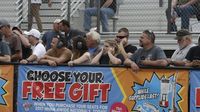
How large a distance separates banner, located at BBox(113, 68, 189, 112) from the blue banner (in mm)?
196

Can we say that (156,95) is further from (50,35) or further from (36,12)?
(36,12)

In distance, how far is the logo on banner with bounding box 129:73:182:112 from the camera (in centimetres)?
1007

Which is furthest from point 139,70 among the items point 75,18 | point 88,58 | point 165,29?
point 75,18

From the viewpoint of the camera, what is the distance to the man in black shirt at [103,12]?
14070 millimetres

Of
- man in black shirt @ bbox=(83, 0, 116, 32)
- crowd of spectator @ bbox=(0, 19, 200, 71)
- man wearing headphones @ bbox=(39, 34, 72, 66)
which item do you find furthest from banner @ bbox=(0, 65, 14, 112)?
man in black shirt @ bbox=(83, 0, 116, 32)

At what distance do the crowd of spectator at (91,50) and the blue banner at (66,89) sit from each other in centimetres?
20

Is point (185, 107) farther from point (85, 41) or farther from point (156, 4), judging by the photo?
point (156, 4)

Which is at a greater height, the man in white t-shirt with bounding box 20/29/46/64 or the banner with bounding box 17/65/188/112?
the man in white t-shirt with bounding box 20/29/46/64

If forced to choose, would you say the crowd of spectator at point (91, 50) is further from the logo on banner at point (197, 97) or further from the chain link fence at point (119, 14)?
→ the chain link fence at point (119, 14)

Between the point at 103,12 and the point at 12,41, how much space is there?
Result: 2.36 meters

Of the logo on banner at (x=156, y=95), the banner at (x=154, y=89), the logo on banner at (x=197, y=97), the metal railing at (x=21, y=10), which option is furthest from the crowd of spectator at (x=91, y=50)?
the metal railing at (x=21, y=10)

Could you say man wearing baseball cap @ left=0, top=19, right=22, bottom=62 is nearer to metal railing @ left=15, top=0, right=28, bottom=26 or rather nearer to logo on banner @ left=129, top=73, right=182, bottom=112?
metal railing @ left=15, top=0, right=28, bottom=26

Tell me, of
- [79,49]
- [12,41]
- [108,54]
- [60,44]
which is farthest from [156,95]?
[12,41]

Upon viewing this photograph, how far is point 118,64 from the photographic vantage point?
10.8 m
